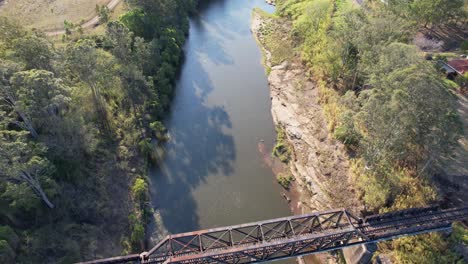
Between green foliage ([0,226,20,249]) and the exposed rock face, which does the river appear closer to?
the exposed rock face

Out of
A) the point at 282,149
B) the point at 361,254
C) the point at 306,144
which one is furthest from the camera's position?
the point at 282,149

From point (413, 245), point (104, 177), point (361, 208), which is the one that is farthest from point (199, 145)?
point (413, 245)

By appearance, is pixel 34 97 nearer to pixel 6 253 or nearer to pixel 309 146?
pixel 6 253

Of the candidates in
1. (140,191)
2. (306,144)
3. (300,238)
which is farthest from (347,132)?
(140,191)

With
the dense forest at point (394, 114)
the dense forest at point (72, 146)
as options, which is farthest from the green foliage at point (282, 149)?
the dense forest at point (72, 146)

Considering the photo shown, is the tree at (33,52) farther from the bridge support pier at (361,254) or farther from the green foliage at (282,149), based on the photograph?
the bridge support pier at (361,254)

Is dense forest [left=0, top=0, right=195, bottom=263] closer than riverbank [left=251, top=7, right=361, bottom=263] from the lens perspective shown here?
Yes

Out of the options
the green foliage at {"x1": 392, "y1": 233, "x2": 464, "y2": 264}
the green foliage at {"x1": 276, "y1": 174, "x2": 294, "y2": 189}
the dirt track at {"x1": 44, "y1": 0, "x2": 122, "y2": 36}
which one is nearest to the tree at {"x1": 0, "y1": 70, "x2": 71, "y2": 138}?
the green foliage at {"x1": 276, "y1": 174, "x2": 294, "y2": 189}
